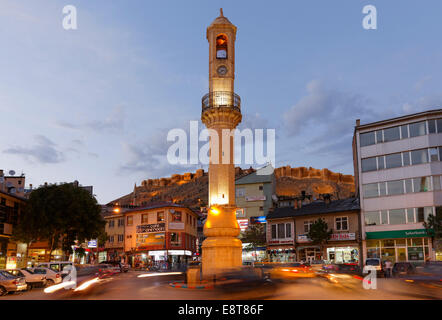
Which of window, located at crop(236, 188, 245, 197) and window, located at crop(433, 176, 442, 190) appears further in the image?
window, located at crop(236, 188, 245, 197)

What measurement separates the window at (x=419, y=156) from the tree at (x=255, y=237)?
2328cm

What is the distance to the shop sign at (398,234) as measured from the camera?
150 ft

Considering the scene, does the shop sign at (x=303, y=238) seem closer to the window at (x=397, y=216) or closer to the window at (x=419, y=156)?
the window at (x=397, y=216)

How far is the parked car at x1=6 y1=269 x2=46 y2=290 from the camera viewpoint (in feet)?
90.0

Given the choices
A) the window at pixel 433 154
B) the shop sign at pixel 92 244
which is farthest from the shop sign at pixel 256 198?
the window at pixel 433 154

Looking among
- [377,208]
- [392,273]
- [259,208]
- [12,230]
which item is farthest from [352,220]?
[12,230]

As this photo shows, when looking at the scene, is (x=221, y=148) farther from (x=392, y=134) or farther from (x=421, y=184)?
(x=392, y=134)

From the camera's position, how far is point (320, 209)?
55.8 m

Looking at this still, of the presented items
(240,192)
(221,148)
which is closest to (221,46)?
(221,148)

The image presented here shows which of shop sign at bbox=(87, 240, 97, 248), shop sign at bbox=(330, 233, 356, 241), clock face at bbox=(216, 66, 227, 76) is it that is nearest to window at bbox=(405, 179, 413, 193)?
shop sign at bbox=(330, 233, 356, 241)

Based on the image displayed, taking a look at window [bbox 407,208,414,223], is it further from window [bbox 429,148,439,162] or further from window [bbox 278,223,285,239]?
window [bbox 278,223,285,239]

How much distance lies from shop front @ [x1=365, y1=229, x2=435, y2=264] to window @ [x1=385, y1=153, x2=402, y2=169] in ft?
22.7

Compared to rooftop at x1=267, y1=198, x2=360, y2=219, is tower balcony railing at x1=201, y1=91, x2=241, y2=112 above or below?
above

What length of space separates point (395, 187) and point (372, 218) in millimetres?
4171
